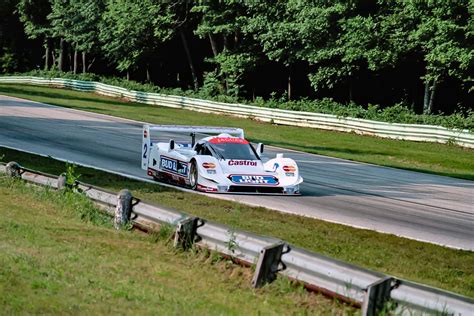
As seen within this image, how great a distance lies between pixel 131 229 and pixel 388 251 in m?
3.73

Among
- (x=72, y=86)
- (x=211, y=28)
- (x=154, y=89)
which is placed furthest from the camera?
(x=72, y=86)

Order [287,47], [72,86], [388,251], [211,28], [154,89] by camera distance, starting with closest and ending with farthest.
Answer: [388,251] → [287,47] → [211,28] → [154,89] → [72,86]

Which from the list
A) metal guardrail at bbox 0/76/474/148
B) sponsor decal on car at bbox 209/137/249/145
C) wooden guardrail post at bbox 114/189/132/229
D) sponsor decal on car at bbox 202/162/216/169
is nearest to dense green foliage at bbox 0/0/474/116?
metal guardrail at bbox 0/76/474/148

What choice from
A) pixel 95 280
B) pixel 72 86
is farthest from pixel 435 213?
pixel 72 86

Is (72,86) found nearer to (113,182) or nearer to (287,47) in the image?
(287,47)

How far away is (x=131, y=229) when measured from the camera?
13.6 metres

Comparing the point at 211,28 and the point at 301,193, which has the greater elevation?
the point at 211,28

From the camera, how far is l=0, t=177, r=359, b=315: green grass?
906 centimetres

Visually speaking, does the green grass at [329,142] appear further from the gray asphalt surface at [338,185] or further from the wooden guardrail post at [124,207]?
the wooden guardrail post at [124,207]

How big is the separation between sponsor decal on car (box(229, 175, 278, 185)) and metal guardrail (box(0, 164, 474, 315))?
7.44 meters

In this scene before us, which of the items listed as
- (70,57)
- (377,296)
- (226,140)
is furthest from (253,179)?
(70,57)

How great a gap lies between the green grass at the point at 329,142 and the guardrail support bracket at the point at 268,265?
18.4 m

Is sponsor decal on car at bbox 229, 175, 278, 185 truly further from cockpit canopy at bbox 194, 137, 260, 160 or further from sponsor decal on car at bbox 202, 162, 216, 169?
cockpit canopy at bbox 194, 137, 260, 160

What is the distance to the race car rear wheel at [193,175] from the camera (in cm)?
2062
